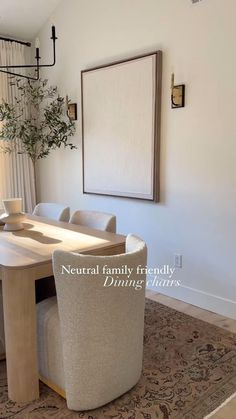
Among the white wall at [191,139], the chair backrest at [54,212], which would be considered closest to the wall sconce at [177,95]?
the white wall at [191,139]

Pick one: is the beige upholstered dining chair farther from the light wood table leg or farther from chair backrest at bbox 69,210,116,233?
chair backrest at bbox 69,210,116,233

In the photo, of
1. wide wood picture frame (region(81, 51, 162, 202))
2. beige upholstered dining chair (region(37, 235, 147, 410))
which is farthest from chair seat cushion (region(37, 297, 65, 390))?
wide wood picture frame (region(81, 51, 162, 202))

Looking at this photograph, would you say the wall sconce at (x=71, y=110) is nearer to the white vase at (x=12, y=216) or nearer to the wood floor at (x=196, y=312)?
the white vase at (x=12, y=216)

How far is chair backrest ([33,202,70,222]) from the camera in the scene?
2.98 meters

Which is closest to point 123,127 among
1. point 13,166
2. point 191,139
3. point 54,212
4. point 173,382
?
point 191,139

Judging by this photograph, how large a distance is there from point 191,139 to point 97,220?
1.02 metres

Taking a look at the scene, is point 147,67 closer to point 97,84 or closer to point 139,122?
point 139,122

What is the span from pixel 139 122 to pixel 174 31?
79 centimetres

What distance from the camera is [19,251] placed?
193 cm

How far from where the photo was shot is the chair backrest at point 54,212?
9.78ft

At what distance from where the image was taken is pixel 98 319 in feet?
5.40

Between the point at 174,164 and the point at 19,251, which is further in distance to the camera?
the point at 174,164

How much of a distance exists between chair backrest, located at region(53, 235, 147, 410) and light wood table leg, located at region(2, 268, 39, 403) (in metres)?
0.18

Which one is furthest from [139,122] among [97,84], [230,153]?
[230,153]
